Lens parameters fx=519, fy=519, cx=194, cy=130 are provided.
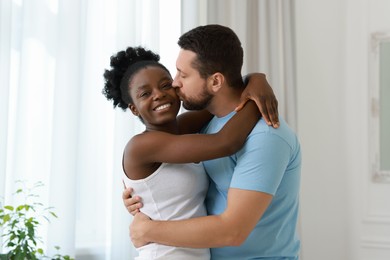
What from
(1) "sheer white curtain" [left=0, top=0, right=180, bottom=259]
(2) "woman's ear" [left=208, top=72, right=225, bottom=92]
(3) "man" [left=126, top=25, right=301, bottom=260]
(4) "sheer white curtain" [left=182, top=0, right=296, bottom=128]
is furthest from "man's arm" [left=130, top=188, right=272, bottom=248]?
(4) "sheer white curtain" [left=182, top=0, right=296, bottom=128]

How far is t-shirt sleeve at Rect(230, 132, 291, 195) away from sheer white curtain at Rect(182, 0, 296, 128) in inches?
66.7

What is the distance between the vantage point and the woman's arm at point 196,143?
Answer: 4.78 ft

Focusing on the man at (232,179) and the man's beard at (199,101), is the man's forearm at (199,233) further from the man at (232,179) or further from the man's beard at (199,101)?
the man's beard at (199,101)

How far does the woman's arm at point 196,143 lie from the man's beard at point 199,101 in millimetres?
150

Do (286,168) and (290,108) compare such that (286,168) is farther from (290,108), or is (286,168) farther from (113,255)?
(290,108)

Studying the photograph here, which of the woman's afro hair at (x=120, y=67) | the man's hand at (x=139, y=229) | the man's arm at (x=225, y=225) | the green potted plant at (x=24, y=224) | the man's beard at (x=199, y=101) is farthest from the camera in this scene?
the green potted plant at (x=24, y=224)

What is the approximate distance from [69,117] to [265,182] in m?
1.19

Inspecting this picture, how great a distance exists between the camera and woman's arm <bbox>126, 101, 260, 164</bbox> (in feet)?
4.78

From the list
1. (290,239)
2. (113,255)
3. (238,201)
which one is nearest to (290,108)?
(113,255)

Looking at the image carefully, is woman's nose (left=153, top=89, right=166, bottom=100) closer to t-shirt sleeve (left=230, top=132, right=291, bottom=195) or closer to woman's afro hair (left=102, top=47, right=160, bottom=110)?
woman's afro hair (left=102, top=47, right=160, bottom=110)

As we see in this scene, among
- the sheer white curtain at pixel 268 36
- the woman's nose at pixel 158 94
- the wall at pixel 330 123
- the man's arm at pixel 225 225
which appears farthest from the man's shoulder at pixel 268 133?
the wall at pixel 330 123

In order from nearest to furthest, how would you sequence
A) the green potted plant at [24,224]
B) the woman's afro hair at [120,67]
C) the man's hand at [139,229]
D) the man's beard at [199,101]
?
the man's hand at [139,229]
the man's beard at [199,101]
the woman's afro hair at [120,67]
the green potted plant at [24,224]

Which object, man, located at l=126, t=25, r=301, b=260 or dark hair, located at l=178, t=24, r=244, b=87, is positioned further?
dark hair, located at l=178, t=24, r=244, b=87

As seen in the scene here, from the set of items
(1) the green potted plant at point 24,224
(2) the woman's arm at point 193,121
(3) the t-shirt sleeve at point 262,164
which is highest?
(2) the woman's arm at point 193,121
